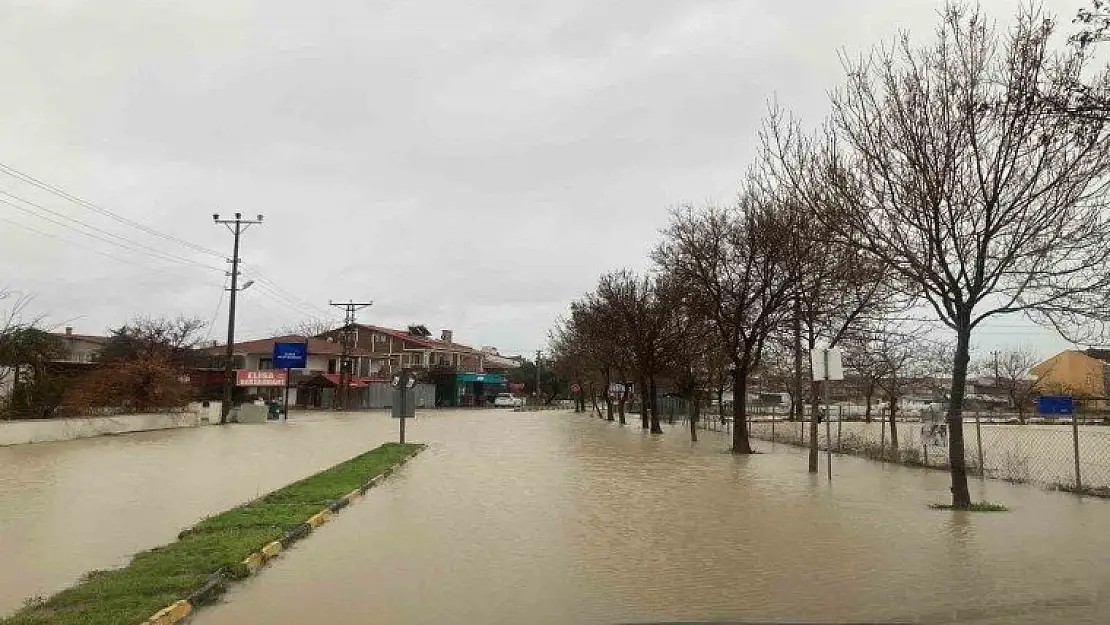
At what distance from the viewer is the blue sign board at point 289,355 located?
61781mm

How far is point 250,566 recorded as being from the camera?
8.62m

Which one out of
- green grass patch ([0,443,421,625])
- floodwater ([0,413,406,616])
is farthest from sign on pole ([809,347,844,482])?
floodwater ([0,413,406,616])

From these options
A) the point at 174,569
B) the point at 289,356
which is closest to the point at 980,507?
the point at 174,569

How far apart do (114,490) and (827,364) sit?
48.3 feet

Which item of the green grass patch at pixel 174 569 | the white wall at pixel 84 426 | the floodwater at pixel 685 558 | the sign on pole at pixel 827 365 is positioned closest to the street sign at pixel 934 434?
the floodwater at pixel 685 558

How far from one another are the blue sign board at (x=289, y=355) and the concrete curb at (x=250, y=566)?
163 feet

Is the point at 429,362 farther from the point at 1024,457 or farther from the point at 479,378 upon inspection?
the point at 1024,457

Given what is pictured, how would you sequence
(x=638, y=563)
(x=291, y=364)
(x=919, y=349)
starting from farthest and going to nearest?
(x=291, y=364) → (x=919, y=349) → (x=638, y=563)

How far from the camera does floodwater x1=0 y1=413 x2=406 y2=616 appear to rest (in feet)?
31.2

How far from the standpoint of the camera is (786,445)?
31.2 meters

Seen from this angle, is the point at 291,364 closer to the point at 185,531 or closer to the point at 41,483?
the point at 41,483

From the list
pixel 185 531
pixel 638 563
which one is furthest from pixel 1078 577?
pixel 185 531

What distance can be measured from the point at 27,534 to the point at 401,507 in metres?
5.24

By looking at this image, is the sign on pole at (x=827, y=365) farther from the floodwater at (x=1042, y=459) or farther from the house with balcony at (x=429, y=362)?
the house with balcony at (x=429, y=362)
